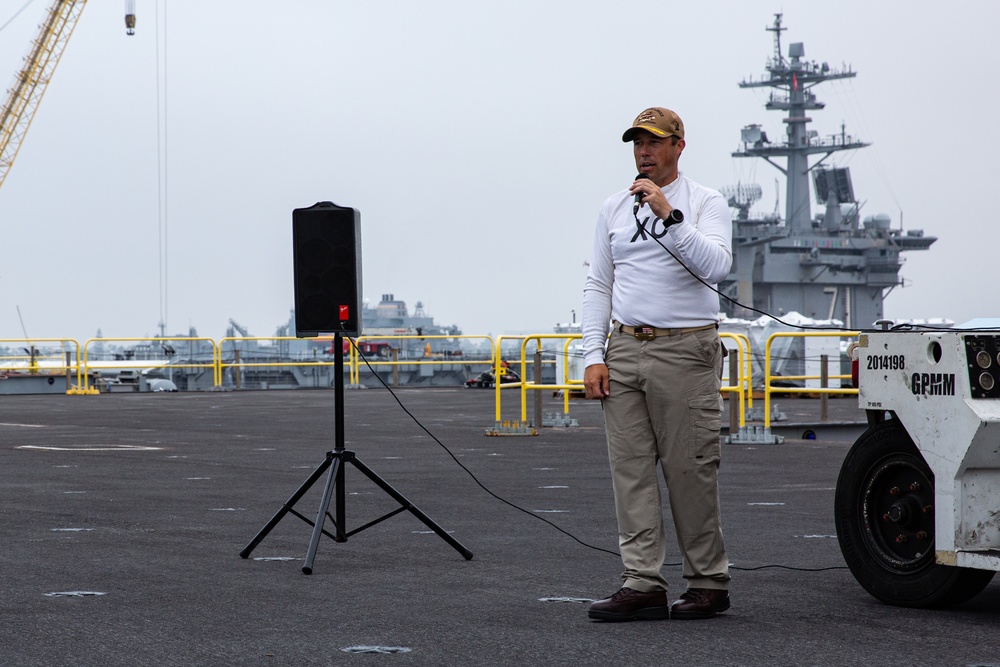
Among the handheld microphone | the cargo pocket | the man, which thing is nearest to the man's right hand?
the man

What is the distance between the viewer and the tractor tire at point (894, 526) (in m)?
4.91

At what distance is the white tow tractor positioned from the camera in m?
4.74

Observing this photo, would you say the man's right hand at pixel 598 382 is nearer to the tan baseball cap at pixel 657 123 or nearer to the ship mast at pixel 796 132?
the tan baseball cap at pixel 657 123

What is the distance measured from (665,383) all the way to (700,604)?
83 centimetres

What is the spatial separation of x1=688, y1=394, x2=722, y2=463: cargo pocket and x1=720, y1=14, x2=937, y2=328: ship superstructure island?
194ft

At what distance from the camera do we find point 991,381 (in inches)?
187

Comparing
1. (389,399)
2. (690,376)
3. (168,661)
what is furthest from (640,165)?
(389,399)

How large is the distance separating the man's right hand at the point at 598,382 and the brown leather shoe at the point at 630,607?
0.74 metres

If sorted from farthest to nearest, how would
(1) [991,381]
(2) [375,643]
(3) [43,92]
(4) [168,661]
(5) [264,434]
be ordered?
(3) [43,92] < (5) [264,434] < (1) [991,381] < (2) [375,643] < (4) [168,661]

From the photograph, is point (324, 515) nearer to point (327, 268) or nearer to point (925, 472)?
point (327, 268)

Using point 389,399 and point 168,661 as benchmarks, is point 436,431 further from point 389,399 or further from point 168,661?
point 168,661

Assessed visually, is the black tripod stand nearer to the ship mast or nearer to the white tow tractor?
the white tow tractor

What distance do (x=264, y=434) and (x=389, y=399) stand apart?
933 cm

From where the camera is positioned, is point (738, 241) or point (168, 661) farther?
point (738, 241)
